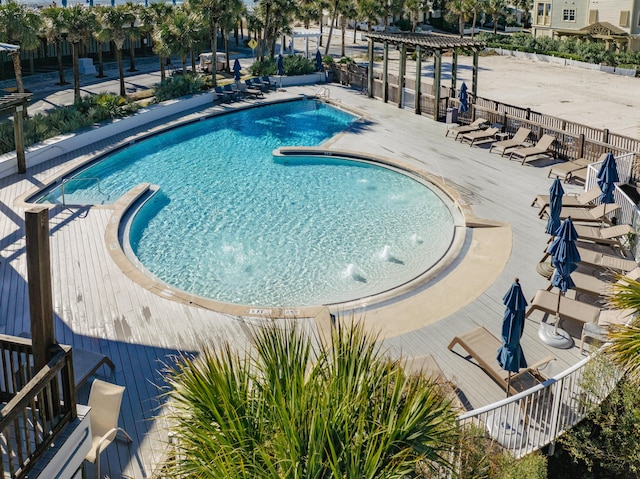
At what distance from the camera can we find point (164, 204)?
63.0ft

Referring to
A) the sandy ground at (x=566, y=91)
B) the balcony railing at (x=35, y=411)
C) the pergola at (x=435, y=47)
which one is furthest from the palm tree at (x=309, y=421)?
the sandy ground at (x=566, y=91)

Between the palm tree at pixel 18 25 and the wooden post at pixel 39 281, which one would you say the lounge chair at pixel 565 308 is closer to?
the wooden post at pixel 39 281

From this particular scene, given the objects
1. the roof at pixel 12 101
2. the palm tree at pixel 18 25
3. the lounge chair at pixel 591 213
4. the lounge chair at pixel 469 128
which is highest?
the palm tree at pixel 18 25

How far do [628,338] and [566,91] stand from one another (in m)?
34.0

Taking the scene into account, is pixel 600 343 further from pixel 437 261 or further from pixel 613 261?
pixel 437 261

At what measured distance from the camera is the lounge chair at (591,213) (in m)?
Answer: 16.3

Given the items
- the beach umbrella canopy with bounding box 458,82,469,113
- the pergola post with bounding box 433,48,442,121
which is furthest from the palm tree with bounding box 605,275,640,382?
the pergola post with bounding box 433,48,442,121

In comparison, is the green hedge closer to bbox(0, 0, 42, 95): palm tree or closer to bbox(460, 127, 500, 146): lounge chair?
bbox(0, 0, 42, 95): palm tree

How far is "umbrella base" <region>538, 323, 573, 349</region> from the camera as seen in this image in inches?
456

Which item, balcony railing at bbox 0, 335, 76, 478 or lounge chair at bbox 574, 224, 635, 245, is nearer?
balcony railing at bbox 0, 335, 76, 478

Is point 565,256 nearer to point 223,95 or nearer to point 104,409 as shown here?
point 104,409

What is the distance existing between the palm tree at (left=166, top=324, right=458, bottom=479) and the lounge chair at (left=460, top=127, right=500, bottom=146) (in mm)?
19299

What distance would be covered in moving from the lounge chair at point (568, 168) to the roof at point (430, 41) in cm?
802

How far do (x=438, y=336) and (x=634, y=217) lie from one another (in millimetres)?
6780
